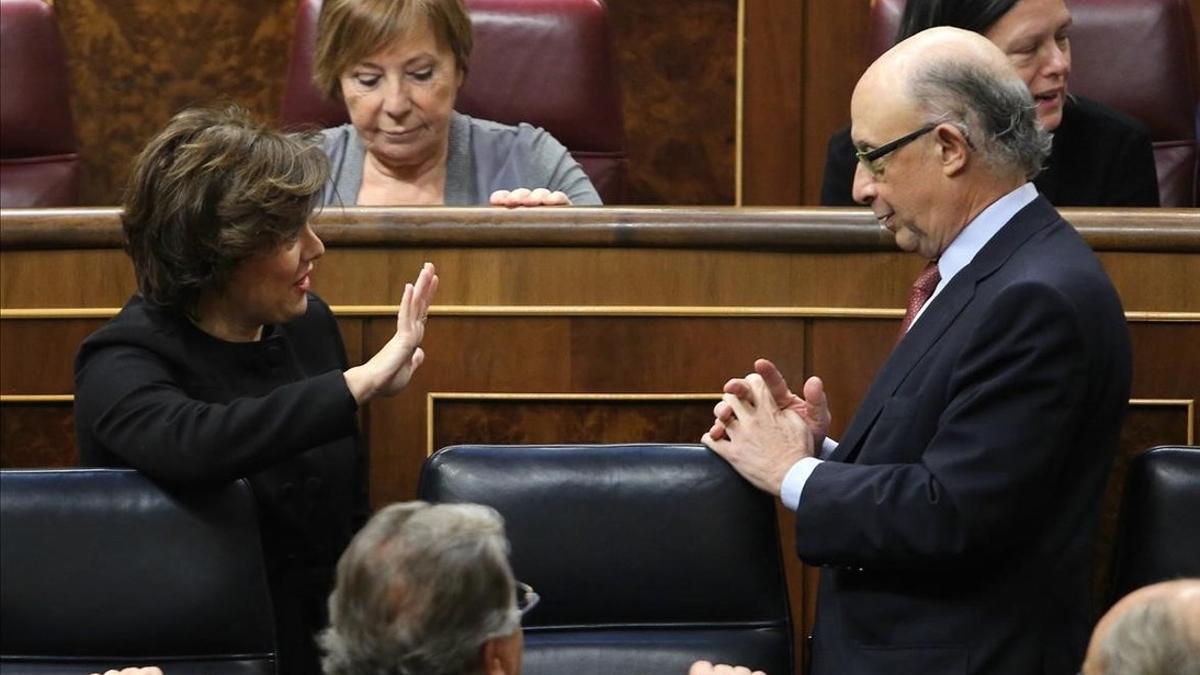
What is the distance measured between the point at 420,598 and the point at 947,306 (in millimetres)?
577

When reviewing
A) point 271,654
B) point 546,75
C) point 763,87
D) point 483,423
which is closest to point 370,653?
point 271,654

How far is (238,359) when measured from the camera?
167 centimetres

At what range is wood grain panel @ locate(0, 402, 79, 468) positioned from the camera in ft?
6.15

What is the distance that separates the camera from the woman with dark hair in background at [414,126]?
84.6 inches

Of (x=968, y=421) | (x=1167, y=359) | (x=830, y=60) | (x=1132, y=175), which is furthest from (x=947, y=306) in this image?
(x=830, y=60)

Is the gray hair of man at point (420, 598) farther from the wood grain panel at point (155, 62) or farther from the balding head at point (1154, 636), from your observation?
the wood grain panel at point (155, 62)

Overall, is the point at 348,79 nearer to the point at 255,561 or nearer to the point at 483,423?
the point at 483,423

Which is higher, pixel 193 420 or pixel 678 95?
pixel 678 95

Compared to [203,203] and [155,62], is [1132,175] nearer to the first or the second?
[203,203]

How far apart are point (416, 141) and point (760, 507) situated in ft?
2.56

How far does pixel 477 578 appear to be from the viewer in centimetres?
108

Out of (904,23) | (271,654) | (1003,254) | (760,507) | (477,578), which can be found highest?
(904,23)

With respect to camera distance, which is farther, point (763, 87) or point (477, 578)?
point (763, 87)

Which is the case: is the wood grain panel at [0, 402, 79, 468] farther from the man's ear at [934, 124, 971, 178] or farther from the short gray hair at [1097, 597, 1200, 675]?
the short gray hair at [1097, 597, 1200, 675]
